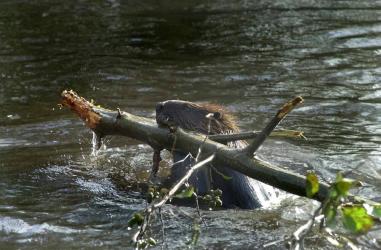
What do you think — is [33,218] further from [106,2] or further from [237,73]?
[106,2]

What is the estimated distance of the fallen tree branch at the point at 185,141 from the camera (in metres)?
3.98

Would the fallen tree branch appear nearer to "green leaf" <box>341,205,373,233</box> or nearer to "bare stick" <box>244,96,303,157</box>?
"bare stick" <box>244,96,303,157</box>

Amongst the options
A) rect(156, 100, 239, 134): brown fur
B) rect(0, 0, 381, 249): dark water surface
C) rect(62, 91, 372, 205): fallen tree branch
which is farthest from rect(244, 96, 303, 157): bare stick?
rect(156, 100, 239, 134): brown fur

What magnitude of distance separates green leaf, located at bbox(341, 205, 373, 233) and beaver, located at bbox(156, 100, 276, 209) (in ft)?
6.96

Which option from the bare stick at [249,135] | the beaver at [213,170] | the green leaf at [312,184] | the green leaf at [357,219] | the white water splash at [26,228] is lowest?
the white water splash at [26,228]

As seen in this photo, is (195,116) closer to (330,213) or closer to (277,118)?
(277,118)

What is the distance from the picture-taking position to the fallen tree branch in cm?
398

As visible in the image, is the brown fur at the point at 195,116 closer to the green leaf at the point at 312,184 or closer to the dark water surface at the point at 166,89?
the dark water surface at the point at 166,89

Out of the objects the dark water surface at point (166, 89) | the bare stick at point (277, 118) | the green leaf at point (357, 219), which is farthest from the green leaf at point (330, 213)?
the dark water surface at point (166, 89)

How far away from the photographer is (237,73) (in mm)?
8695

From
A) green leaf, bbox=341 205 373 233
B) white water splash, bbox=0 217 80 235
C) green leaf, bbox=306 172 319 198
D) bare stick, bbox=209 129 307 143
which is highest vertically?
green leaf, bbox=306 172 319 198

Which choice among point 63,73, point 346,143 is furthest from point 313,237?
point 63,73

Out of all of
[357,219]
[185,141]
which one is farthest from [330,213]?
[185,141]

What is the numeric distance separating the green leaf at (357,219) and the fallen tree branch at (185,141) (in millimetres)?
630
